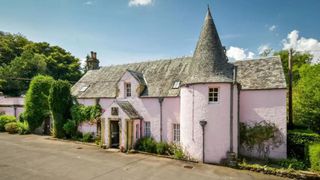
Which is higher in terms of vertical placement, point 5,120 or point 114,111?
point 114,111

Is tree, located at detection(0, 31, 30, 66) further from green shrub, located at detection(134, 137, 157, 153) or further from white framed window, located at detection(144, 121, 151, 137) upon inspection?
green shrub, located at detection(134, 137, 157, 153)

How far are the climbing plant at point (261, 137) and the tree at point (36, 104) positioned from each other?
24.6 meters

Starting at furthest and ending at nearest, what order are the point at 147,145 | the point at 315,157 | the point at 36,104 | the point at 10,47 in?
the point at 10,47, the point at 36,104, the point at 147,145, the point at 315,157

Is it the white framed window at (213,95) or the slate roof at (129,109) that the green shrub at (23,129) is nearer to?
the slate roof at (129,109)

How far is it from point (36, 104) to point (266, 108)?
27.4 metres

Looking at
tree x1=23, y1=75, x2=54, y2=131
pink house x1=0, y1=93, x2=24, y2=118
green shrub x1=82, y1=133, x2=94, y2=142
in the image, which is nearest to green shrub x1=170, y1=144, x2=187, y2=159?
green shrub x1=82, y1=133, x2=94, y2=142

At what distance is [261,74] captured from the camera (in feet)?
57.3

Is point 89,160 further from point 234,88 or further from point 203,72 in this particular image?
point 234,88

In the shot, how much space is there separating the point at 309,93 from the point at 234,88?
9.51 meters

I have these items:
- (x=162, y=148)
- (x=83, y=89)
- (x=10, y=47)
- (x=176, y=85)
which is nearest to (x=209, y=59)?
(x=176, y=85)

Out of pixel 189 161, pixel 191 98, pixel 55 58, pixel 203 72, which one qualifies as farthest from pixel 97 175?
pixel 55 58

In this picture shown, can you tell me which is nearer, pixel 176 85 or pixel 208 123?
pixel 208 123

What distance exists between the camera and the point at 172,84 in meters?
19.8

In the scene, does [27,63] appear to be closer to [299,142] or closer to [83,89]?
[83,89]
